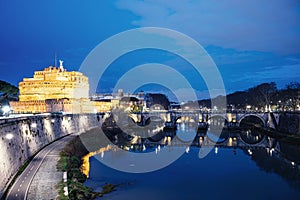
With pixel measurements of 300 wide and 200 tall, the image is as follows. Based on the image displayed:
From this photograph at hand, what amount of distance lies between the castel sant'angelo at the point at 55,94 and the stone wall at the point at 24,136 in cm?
2412

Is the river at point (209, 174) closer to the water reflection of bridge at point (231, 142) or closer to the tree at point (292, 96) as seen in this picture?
the water reflection of bridge at point (231, 142)

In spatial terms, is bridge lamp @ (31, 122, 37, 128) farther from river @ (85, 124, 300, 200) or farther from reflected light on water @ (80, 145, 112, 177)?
river @ (85, 124, 300, 200)

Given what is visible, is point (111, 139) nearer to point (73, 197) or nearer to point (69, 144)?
point (69, 144)

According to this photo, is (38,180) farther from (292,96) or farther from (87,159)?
(292,96)

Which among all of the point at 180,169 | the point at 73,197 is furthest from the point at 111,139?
the point at 73,197

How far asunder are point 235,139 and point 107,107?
135 ft

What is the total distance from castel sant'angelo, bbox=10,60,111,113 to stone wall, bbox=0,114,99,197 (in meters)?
24.1

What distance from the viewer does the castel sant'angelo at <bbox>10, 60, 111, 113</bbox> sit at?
65688 mm

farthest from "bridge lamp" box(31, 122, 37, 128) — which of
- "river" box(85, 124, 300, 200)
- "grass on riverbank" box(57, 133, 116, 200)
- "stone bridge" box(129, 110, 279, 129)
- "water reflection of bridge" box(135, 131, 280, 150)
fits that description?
"stone bridge" box(129, 110, 279, 129)

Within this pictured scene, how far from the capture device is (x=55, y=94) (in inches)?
2953

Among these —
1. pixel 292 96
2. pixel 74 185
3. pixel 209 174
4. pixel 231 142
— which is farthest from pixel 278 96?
pixel 74 185

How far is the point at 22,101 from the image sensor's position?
67.4 m

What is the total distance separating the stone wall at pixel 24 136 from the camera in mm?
16634

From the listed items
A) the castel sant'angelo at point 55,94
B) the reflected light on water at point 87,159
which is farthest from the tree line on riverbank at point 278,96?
the castel sant'angelo at point 55,94
